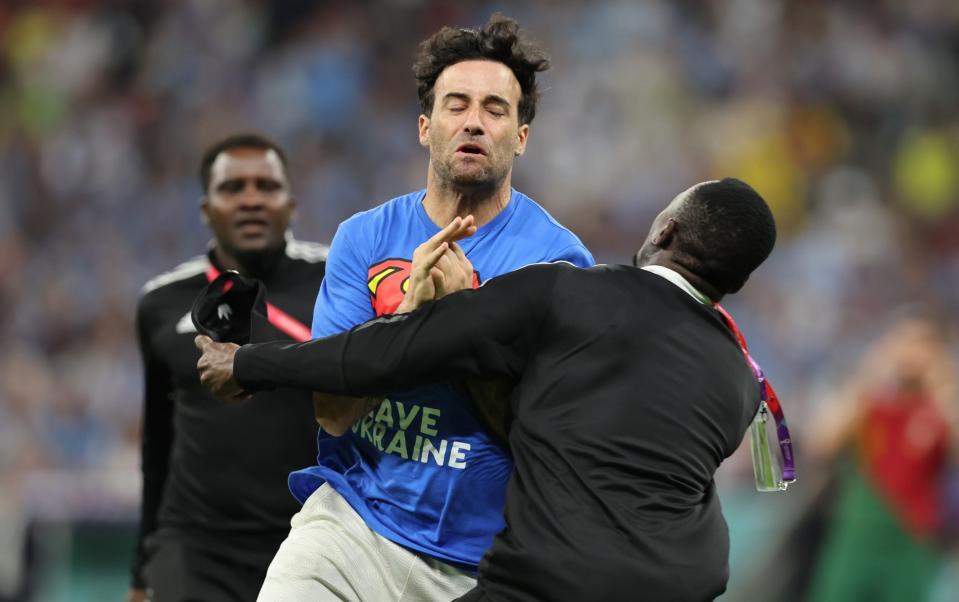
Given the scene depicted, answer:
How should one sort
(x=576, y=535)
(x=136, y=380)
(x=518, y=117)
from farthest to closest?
(x=136, y=380)
(x=518, y=117)
(x=576, y=535)

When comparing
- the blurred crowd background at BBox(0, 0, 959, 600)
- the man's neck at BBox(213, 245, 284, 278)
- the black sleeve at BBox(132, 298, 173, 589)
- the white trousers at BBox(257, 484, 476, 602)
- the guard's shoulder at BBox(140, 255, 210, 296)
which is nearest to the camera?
the white trousers at BBox(257, 484, 476, 602)

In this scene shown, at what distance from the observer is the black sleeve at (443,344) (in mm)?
3217

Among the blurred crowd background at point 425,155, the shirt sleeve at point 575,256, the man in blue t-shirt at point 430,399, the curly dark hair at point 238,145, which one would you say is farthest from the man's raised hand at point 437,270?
the blurred crowd background at point 425,155

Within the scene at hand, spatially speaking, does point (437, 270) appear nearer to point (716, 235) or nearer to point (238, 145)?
point (716, 235)

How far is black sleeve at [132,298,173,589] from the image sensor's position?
539 cm

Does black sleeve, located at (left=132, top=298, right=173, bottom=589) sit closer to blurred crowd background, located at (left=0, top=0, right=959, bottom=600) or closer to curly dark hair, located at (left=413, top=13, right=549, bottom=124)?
curly dark hair, located at (left=413, top=13, right=549, bottom=124)

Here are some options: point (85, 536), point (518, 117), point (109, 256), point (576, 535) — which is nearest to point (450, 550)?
point (576, 535)

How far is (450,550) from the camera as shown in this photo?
3.56m

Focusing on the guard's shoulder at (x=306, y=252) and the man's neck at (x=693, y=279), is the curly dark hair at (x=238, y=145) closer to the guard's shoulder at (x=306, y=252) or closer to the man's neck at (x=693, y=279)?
the guard's shoulder at (x=306, y=252)

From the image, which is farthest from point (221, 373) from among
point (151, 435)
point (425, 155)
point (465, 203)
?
point (425, 155)

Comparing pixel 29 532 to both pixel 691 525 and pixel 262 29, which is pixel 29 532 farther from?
pixel 262 29

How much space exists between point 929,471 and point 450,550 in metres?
5.40

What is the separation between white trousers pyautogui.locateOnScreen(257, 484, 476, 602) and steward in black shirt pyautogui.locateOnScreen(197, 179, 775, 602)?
0.94 feet

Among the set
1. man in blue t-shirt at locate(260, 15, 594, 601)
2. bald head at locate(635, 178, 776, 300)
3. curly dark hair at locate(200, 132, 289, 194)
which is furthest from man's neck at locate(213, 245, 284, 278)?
bald head at locate(635, 178, 776, 300)
